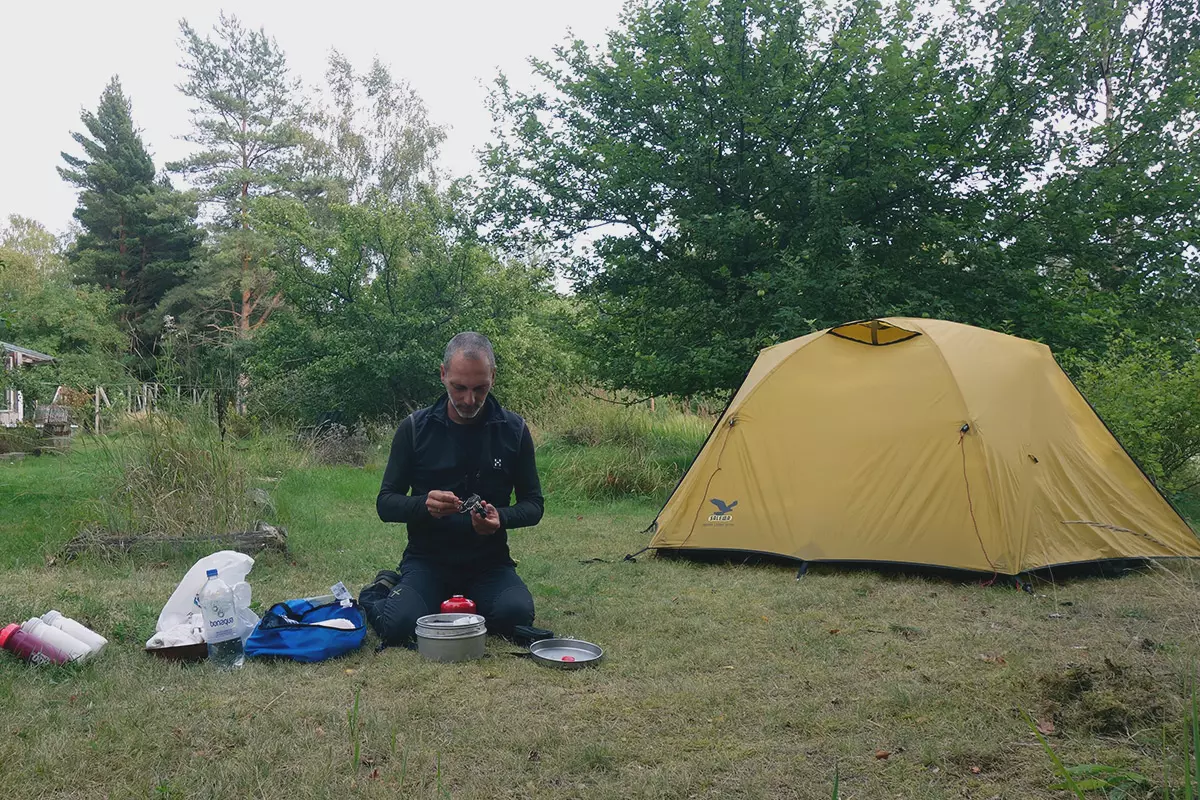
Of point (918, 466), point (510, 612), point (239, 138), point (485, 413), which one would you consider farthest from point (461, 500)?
point (239, 138)

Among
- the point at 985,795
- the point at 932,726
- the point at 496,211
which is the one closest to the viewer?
the point at 985,795

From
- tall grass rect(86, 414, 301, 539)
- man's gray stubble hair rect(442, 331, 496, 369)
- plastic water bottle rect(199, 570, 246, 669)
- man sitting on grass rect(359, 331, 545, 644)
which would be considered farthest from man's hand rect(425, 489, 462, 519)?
tall grass rect(86, 414, 301, 539)

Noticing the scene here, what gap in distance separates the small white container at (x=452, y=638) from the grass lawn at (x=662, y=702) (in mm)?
75

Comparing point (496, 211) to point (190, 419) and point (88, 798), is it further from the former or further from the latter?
point (88, 798)

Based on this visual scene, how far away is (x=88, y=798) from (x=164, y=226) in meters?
A: 29.1

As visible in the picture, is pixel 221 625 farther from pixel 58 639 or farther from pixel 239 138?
pixel 239 138

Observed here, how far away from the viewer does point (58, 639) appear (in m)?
3.49

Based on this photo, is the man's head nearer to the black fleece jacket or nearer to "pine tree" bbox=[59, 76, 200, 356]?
the black fleece jacket

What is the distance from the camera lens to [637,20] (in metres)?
10.9

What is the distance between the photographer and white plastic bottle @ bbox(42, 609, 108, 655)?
3611mm

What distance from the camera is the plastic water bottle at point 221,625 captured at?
143 inches

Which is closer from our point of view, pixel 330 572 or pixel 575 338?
pixel 330 572

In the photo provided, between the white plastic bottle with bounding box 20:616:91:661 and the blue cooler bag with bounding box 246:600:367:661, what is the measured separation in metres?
0.66

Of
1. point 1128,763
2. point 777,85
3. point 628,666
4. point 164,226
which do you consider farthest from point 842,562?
point 164,226
